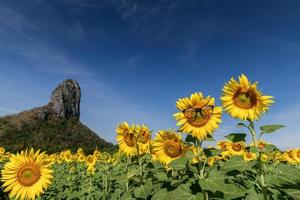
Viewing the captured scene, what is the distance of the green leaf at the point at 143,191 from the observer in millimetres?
6906

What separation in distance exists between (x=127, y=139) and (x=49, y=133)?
83.3 metres

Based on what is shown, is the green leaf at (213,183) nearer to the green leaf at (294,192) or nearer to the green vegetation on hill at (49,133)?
the green leaf at (294,192)

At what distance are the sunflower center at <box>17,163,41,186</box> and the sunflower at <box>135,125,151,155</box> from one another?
1982 millimetres

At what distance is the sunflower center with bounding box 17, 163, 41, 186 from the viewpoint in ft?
25.6

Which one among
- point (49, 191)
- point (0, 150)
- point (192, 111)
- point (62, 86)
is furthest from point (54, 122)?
point (192, 111)

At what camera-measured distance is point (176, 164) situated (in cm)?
592

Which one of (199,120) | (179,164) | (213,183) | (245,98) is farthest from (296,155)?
(213,183)

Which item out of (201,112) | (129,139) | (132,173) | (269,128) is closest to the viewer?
(269,128)

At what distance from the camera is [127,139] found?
324 inches

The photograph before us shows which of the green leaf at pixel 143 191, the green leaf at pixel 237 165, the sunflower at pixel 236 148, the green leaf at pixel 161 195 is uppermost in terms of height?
the sunflower at pixel 236 148

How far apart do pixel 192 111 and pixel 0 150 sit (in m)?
21.3

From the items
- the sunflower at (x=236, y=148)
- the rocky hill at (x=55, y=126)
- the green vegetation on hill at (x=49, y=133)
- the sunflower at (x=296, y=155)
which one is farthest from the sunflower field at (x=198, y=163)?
the green vegetation on hill at (x=49, y=133)

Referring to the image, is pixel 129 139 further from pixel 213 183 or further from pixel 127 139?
pixel 213 183

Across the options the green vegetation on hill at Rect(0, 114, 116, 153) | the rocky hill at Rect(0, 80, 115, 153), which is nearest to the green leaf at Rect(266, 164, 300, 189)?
the rocky hill at Rect(0, 80, 115, 153)
